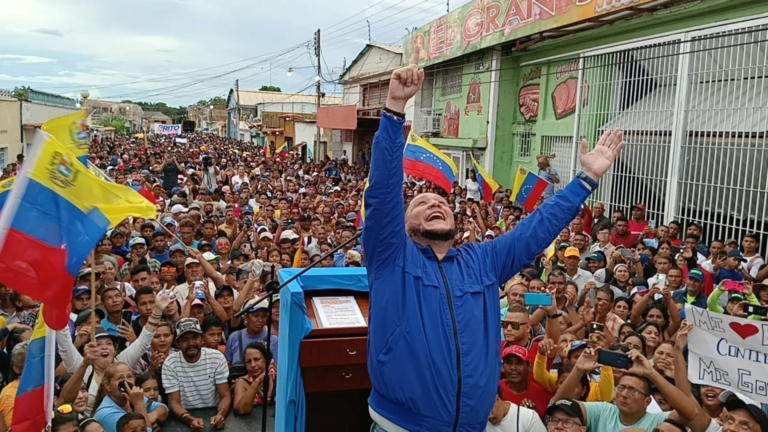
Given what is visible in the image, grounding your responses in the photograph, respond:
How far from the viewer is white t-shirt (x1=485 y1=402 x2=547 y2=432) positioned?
3.72 metres

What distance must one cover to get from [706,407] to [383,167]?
10.6 feet

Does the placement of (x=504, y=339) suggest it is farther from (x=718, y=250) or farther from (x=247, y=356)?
(x=718, y=250)

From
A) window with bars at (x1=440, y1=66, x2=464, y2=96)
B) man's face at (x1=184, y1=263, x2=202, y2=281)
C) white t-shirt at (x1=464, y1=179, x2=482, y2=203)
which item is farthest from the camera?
window with bars at (x1=440, y1=66, x2=464, y2=96)

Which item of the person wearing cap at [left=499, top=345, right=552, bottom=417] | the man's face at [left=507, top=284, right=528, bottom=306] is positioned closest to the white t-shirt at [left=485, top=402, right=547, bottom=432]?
the person wearing cap at [left=499, top=345, right=552, bottom=417]

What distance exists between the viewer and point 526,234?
272cm

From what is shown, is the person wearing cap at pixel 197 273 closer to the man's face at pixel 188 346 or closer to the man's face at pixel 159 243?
the man's face at pixel 159 243

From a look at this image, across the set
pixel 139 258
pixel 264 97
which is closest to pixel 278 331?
pixel 139 258

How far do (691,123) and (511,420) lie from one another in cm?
827

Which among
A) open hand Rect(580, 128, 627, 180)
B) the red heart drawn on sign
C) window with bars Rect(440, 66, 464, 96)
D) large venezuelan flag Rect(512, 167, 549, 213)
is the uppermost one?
window with bars Rect(440, 66, 464, 96)

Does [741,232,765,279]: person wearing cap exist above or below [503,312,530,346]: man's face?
above

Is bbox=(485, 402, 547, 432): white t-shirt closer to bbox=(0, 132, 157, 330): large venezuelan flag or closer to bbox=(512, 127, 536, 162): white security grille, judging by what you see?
bbox=(0, 132, 157, 330): large venezuelan flag

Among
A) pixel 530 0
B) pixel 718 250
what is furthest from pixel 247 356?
pixel 530 0

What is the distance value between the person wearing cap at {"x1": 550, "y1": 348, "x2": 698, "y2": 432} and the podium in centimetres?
145

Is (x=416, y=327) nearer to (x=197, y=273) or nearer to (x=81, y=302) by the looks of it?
(x=81, y=302)
